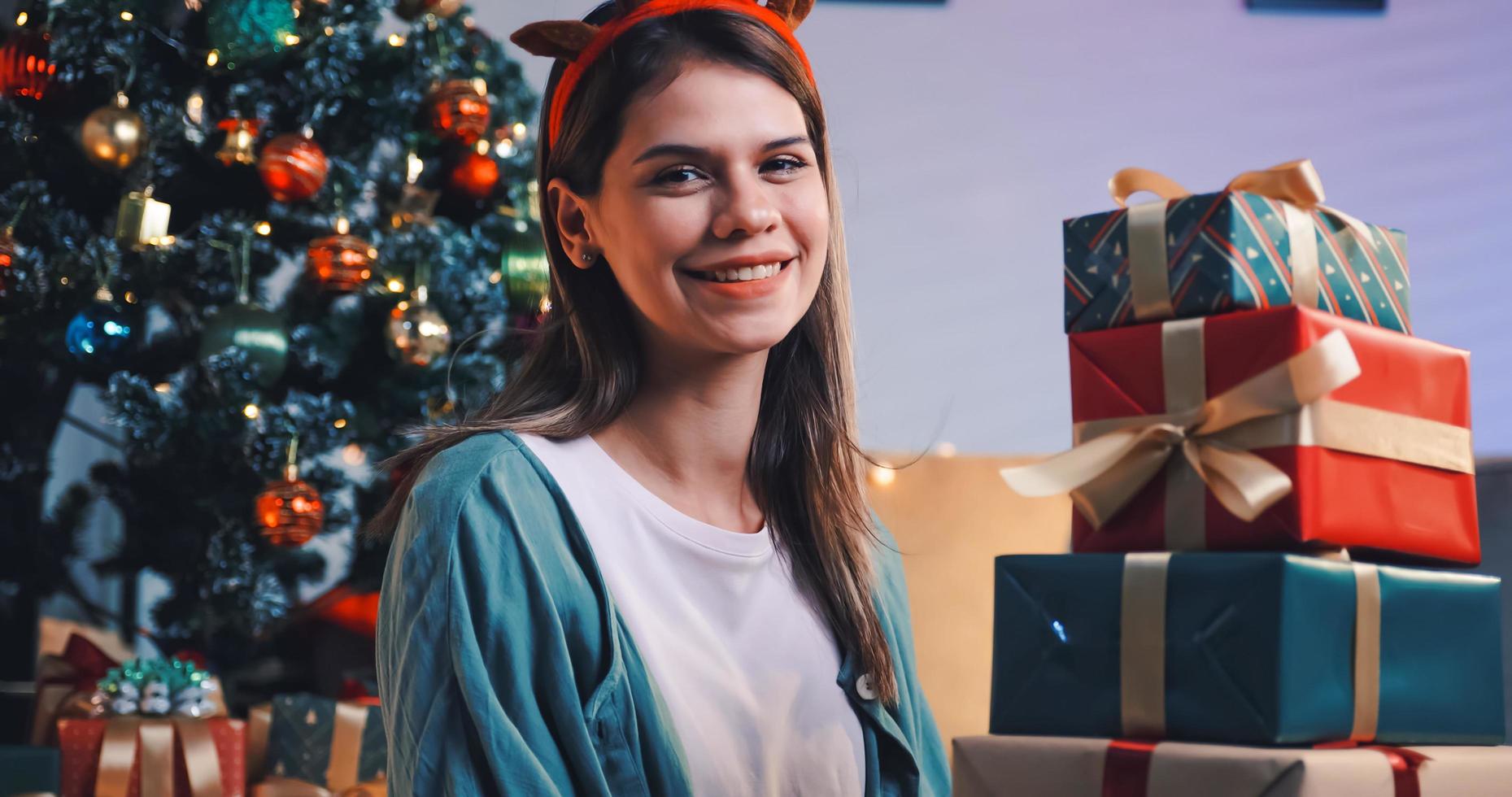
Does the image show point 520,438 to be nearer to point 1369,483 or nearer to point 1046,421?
point 1369,483

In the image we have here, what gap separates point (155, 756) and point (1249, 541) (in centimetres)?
146

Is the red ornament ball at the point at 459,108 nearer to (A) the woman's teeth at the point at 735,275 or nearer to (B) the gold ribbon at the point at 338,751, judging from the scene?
(B) the gold ribbon at the point at 338,751

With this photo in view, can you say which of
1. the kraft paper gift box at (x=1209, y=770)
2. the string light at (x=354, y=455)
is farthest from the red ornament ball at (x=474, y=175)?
the kraft paper gift box at (x=1209, y=770)

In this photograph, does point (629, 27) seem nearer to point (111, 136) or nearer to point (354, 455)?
point (111, 136)

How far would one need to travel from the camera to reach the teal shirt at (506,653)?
0.77 meters

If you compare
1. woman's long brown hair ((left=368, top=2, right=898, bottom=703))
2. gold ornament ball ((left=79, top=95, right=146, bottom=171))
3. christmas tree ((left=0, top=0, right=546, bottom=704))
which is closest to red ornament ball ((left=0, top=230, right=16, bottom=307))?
christmas tree ((left=0, top=0, right=546, bottom=704))

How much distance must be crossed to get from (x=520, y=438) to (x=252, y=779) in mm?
1273

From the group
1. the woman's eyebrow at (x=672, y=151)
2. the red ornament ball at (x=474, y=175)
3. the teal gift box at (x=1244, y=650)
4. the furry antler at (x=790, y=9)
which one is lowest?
the teal gift box at (x=1244, y=650)

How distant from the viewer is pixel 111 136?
190 cm

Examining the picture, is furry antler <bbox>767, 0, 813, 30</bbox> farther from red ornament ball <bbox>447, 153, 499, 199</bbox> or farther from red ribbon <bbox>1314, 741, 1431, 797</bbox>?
red ornament ball <bbox>447, 153, 499, 199</bbox>

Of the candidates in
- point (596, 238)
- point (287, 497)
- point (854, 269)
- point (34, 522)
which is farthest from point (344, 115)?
point (596, 238)

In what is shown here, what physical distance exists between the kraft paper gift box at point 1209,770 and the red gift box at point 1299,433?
135 mm

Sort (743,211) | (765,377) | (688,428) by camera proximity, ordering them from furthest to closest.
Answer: (765,377) → (688,428) → (743,211)

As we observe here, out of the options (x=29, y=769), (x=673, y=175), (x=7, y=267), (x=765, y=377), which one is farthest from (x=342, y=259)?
(x=673, y=175)
